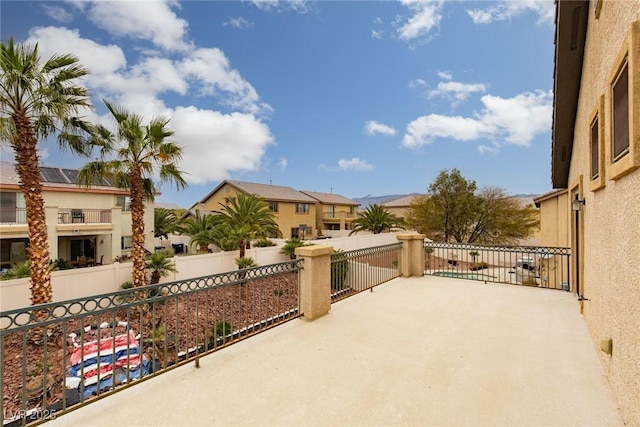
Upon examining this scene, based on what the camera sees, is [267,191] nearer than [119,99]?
No

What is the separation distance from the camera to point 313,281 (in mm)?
5316

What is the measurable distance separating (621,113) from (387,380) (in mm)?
3433

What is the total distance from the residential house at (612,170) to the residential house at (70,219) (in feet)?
63.3

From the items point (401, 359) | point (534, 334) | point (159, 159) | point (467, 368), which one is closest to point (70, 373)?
point (159, 159)

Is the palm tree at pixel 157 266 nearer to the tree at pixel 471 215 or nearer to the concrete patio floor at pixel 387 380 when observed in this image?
the concrete patio floor at pixel 387 380

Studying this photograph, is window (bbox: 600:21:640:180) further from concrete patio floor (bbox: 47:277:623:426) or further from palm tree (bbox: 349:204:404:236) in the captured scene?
palm tree (bbox: 349:204:404:236)

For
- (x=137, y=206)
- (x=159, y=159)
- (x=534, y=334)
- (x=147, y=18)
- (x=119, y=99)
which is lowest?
(x=534, y=334)

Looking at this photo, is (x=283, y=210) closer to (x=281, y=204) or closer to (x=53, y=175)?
(x=281, y=204)

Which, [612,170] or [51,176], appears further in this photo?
[51,176]

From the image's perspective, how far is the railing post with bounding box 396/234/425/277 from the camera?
9052 millimetres

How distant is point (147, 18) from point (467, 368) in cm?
1241

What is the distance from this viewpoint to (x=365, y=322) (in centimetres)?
523

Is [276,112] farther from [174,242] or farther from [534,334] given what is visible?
[534,334]

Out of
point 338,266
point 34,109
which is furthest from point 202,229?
point 338,266
